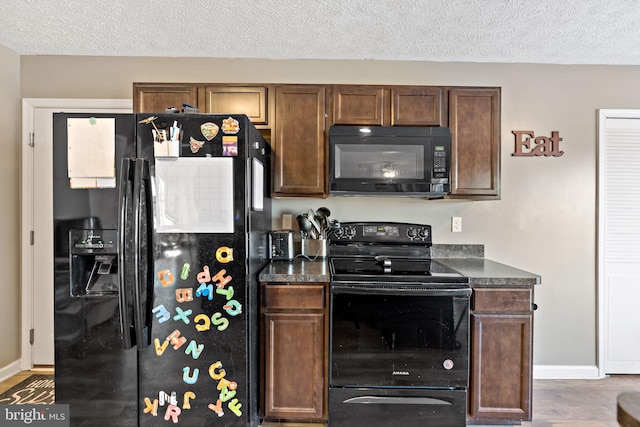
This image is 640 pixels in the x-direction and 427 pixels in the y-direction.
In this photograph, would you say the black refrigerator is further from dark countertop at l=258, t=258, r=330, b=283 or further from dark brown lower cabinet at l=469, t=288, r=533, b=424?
dark brown lower cabinet at l=469, t=288, r=533, b=424

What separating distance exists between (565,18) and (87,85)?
11.1 ft

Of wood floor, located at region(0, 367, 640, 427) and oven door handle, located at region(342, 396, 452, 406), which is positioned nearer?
oven door handle, located at region(342, 396, 452, 406)

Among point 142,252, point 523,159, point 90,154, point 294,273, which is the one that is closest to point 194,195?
point 142,252

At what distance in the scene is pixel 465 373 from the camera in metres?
2.01

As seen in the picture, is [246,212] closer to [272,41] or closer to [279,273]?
[279,273]

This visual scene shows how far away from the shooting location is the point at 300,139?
2473 millimetres

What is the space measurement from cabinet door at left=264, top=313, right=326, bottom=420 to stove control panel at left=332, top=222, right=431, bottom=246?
69cm

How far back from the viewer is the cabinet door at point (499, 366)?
2023 millimetres

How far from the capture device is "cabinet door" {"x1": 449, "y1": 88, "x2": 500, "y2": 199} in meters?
2.46

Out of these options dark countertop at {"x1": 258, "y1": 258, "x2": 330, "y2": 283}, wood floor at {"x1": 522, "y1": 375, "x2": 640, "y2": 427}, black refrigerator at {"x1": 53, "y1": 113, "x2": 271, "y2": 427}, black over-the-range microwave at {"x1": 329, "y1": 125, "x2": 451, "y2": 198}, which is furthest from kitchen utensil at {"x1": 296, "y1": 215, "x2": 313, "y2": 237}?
wood floor at {"x1": 522, "y1": 375, "x2": 640, "y2": 427}

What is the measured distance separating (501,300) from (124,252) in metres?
1.99

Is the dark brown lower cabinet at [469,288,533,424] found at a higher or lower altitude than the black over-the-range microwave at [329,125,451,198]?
lower

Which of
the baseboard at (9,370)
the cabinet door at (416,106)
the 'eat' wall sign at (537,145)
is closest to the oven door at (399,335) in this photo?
the cabinet door at (416,106)

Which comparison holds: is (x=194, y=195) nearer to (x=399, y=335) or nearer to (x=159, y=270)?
(x=159, y=270)
